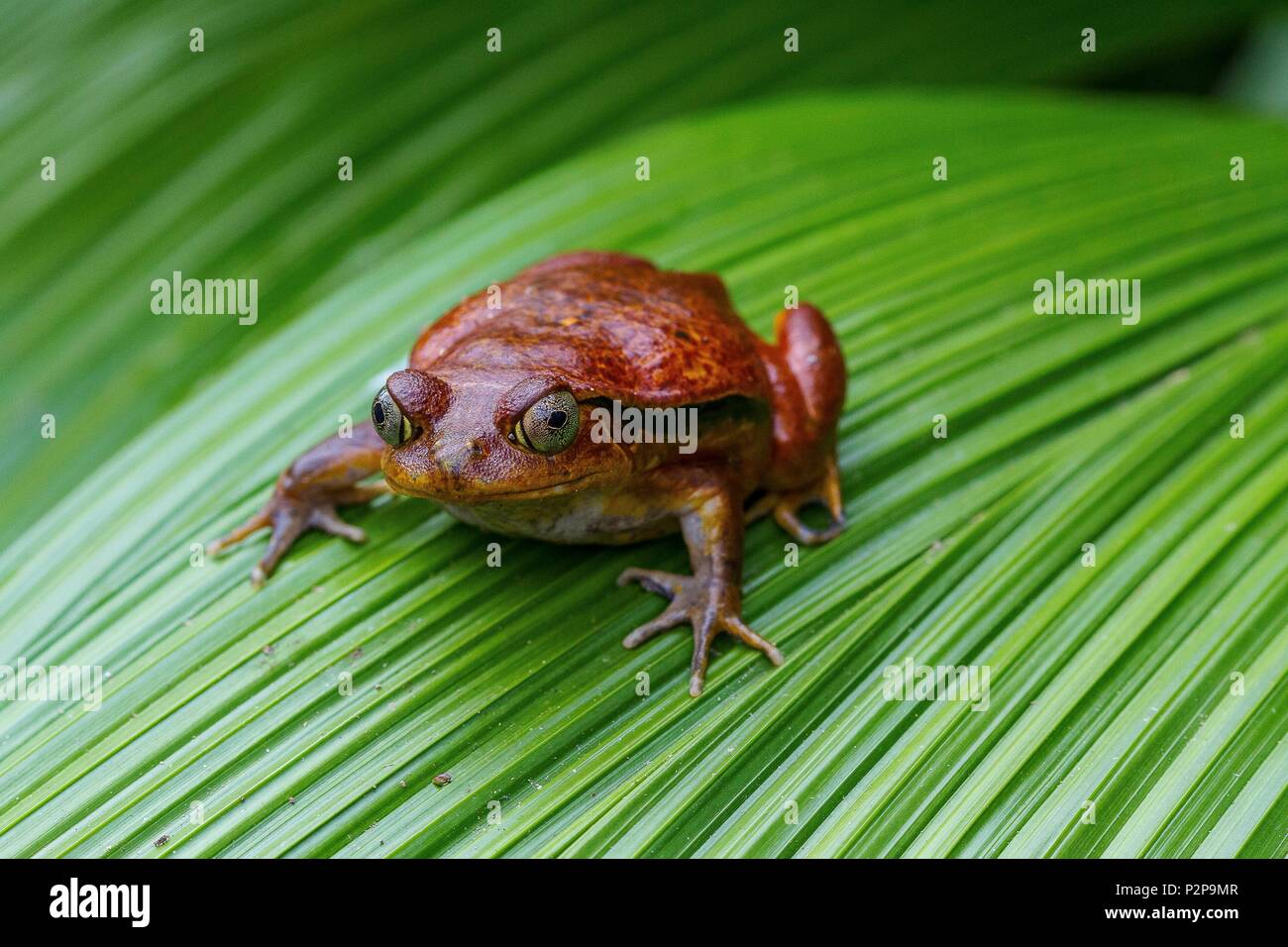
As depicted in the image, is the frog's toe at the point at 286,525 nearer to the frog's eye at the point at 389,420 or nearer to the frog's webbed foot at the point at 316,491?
the frog's webbed foot at the point at 316,491

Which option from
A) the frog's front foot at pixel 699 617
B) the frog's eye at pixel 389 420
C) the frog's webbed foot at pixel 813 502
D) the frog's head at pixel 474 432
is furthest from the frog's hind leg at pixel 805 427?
the frog's eye at pixel 389 420

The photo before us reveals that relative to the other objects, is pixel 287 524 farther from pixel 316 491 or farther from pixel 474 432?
pixel 474 432

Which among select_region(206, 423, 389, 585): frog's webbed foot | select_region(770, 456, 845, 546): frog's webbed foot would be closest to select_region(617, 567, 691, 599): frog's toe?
select_region(770, 456, 845, 546): frog's webbed foot

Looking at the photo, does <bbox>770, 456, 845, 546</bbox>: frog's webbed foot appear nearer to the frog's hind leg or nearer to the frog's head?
the frog's hind leg

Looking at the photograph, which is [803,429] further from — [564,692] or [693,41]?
[693,41]
